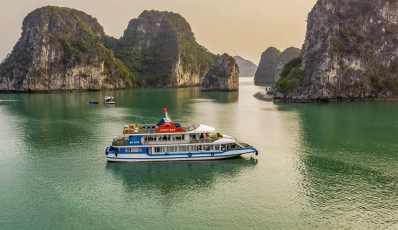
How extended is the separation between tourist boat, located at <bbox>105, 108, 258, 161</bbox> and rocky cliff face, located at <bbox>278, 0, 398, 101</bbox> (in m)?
74.5

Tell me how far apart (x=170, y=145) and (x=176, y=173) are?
14.5ft

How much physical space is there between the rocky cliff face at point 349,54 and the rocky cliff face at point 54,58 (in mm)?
115799

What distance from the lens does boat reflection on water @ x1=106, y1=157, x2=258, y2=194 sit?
31.2 meters

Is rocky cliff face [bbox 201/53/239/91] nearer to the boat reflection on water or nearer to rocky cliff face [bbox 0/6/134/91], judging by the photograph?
rocky cliff face [bbox 0/6/134/91]

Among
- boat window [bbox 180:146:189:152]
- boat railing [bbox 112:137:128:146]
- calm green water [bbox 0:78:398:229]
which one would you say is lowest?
calm green water [bbox 0:78:398:229]

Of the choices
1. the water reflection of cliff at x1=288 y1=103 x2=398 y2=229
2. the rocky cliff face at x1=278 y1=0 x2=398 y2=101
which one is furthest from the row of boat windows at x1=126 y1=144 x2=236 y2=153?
the rocky cliff face at x1=278 y1=0 x2=398 y2=101

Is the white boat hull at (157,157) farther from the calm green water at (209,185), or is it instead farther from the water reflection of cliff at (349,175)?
the water reflection of cliff at (349,175)

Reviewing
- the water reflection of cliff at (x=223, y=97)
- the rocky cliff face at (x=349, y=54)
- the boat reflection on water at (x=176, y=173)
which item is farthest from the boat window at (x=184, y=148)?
the water reflection of cliff at (x=223, y=97)

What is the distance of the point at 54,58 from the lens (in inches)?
6959

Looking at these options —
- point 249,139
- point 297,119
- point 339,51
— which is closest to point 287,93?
point 339,51

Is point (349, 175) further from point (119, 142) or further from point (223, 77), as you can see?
point (223, 77)

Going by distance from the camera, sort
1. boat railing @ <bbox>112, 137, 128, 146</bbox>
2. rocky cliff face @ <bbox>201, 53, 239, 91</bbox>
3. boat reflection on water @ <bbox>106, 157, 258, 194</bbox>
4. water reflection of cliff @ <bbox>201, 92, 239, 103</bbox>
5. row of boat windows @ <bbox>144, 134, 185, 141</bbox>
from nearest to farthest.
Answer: boat reflection on water @ <bbox>106, 157, 258, 194</bbox>
boat railing @ <bbox>112, 137, 128, 146</bbox>
row of boat windows @ <bbox>144, 134, 185, 141</bbox>
water reflection of cliff @ <bbox>201, 92, 239, 103</bbox>
rocky cliff face @ <bbox>201, 53, 239, 91</bbox>

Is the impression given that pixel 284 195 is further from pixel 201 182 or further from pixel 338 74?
pixel 338 74

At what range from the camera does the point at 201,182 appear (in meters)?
31.9
